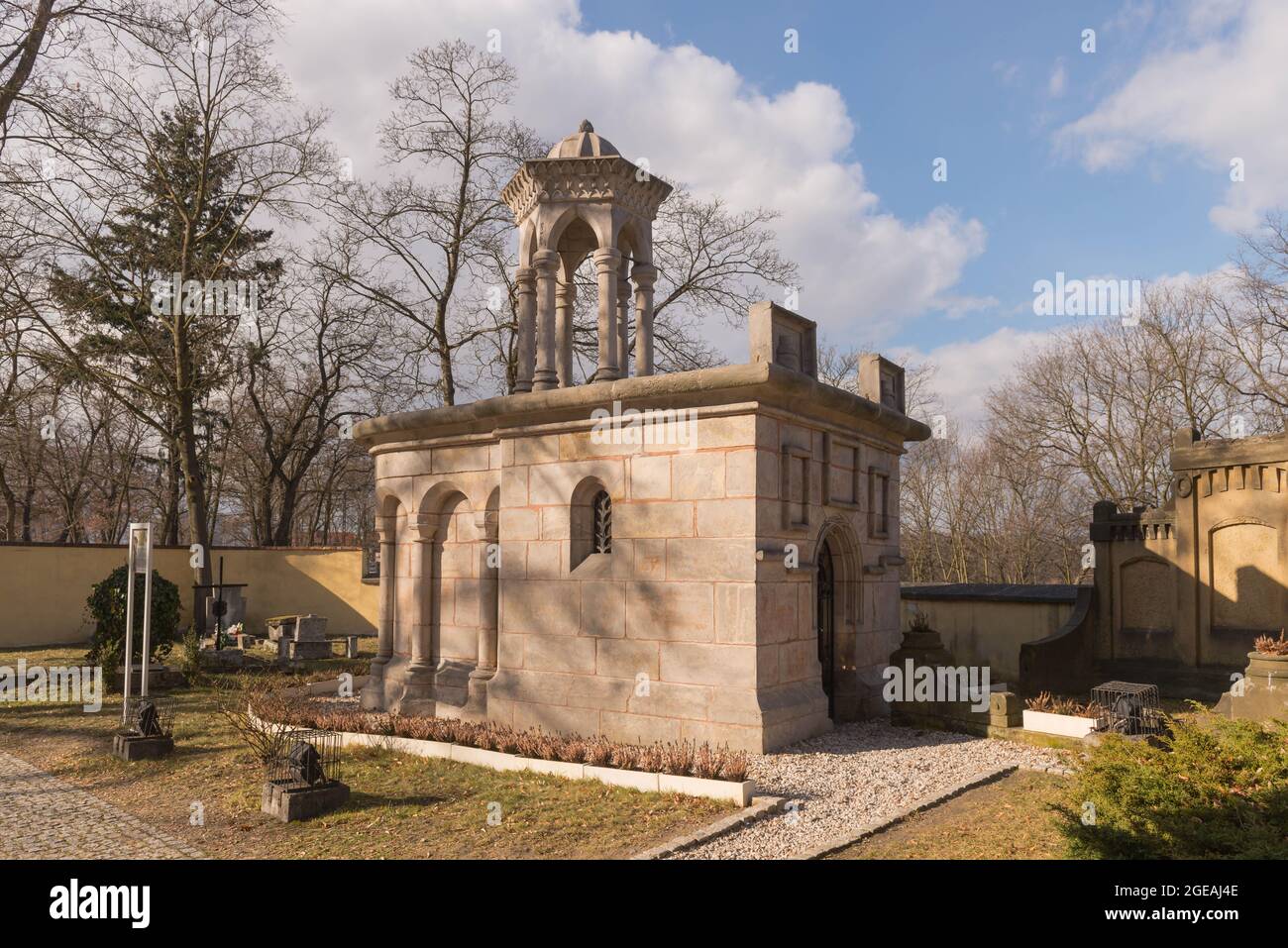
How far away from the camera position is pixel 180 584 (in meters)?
24.9

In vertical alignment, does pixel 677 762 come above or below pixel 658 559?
below

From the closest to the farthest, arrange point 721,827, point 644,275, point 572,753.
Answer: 1. point 721,827
2. point 572,753
3. point 644,275

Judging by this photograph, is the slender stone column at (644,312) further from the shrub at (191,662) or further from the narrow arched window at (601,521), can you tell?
the shrub at (191,662)

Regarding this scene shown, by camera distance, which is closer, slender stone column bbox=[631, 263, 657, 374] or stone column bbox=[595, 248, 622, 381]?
stone column bbox=[595, 248, 622, 381]

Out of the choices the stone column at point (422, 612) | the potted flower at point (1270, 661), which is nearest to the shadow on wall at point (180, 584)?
the stone column at point (422, 612)

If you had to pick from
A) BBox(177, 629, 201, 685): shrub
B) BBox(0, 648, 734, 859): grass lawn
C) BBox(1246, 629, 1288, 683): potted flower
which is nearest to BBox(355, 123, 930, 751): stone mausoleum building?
BBox(0, 648, 734, 859): grass lawn

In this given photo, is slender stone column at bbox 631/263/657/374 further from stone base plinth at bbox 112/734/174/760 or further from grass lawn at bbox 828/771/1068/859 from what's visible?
stone base plinth at bbox 112/734/174/760

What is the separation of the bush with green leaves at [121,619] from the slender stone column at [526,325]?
8616 millimetres

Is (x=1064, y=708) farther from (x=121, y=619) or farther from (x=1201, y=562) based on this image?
(x=121, y=619)

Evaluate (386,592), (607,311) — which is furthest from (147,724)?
(607,311)

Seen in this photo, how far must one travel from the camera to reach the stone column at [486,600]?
11.7 meters

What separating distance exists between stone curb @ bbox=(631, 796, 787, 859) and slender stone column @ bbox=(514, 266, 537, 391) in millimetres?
7052

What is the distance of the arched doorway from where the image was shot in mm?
11484

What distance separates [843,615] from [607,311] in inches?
208
